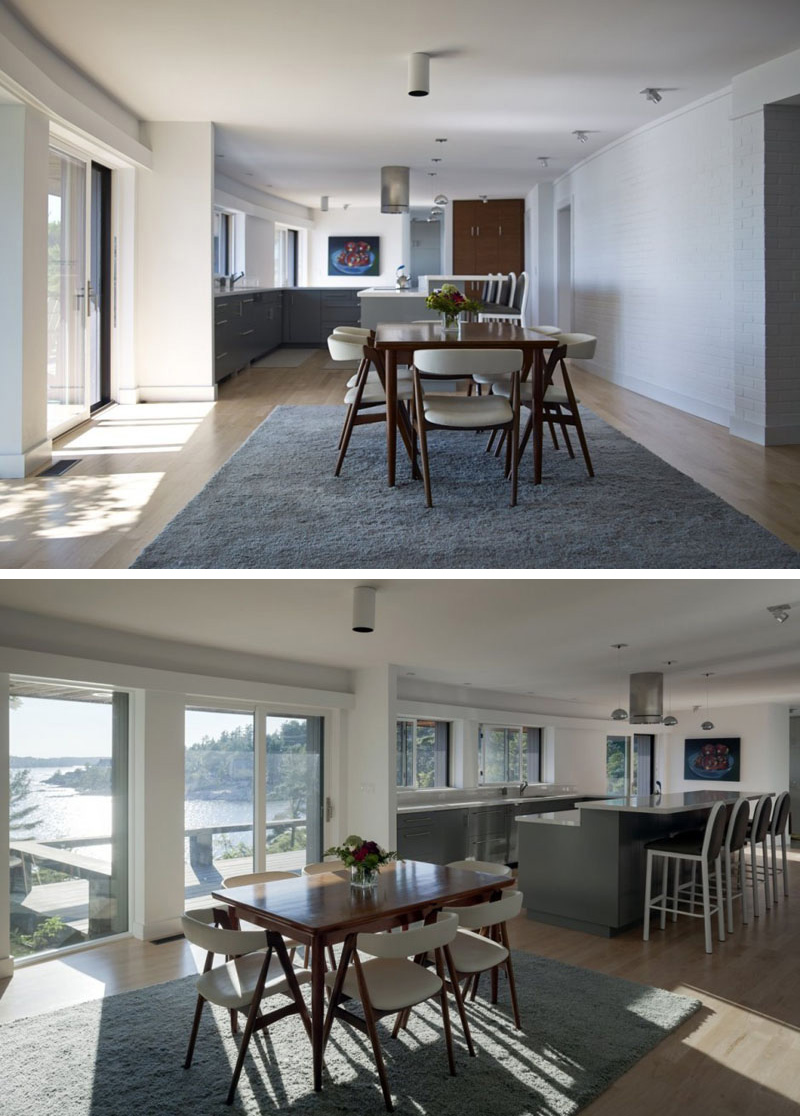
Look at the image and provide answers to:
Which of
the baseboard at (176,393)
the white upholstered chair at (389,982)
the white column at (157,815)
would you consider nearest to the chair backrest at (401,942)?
the white upholstered chair at (389,982)

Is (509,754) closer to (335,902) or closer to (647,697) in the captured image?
(647,697)

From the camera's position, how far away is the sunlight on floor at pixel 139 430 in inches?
275

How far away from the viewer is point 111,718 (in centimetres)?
681

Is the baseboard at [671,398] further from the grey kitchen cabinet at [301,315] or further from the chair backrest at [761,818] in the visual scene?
the grey kitchen cabinet at [301,315]

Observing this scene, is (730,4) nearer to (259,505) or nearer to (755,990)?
(259,505)

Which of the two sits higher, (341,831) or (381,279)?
(381,279)

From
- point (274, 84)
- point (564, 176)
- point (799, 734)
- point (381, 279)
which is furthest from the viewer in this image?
point (381, 279)

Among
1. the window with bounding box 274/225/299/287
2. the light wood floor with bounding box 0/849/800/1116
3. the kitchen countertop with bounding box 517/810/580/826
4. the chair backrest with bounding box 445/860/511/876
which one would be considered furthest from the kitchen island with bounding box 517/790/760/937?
the window with bounding box 274/225/299/287

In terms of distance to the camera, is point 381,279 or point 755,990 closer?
point 755,990

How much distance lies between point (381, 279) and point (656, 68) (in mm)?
12924

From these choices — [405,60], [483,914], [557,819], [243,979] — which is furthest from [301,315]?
[243,979]

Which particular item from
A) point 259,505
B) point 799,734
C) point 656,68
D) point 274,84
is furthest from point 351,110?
point 799,734

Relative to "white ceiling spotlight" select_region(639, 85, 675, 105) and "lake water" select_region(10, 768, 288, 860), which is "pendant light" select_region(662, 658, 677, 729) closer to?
"lake water" select_region(10, 768, 288, 860)

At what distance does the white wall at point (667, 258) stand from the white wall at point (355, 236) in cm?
781
